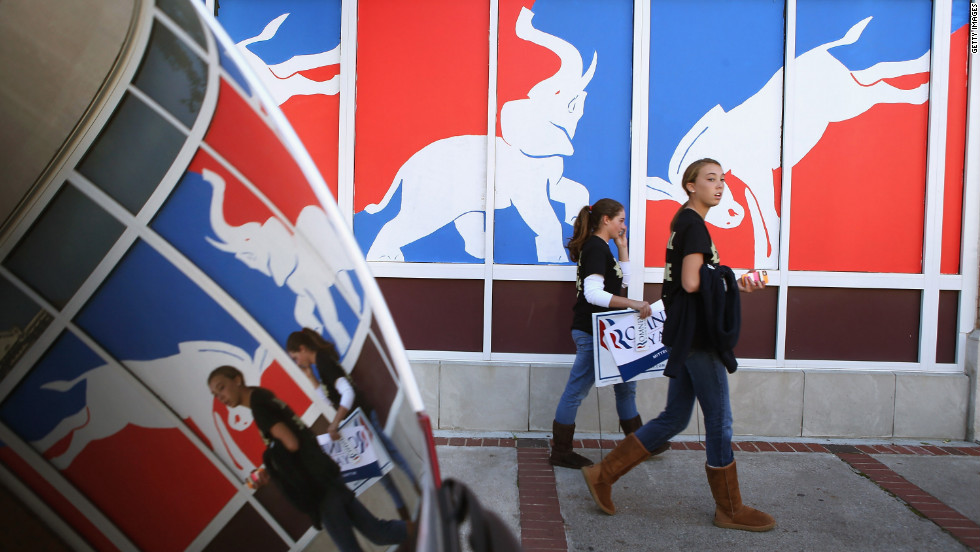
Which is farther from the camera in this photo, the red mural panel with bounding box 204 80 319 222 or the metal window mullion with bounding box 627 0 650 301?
the metal window mullion with bounding box 627 0 650 301

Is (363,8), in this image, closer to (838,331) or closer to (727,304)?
(727,304)

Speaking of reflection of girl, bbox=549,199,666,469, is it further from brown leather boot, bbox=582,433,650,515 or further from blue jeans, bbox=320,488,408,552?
blue jeans, bbox=320,488,408,552

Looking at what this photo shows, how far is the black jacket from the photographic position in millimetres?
3510

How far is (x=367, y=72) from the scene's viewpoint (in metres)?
5.39

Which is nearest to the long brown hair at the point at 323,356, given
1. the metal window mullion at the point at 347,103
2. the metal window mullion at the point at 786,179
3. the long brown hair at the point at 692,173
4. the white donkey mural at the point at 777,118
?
the long brown hair at the point at 692,173

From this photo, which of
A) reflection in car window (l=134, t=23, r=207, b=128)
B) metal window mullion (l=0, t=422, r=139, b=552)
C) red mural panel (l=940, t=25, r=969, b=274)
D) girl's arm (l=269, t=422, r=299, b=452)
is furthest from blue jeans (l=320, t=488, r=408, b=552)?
red mural panel (l=940, t=25, r=969, b=274)

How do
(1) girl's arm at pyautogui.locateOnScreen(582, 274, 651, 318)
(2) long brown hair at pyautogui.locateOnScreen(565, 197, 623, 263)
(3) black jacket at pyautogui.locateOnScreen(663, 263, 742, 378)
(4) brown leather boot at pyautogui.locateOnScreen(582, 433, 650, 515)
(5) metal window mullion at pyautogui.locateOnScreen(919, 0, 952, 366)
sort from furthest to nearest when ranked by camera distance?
(5) metal window mullion at pyautogui.locateOnScreen(919, 0, 952, 366) < (2) long brown hair at pyautogui.locateOnScreen(565, 197, 623, 263) < (1) girl's arm at pyautogui.locateOnScreen(582, 274, 651, 318) < (4) brown leather boot at pyautogui.locateOnScreen(582, 433, 650, 515) < (3) black jacket at pyautogui.locateOnScreen(663, 263, 742, 378)

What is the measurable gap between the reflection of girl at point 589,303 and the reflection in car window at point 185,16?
331 centimetres

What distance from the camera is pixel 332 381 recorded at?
124 centimetres

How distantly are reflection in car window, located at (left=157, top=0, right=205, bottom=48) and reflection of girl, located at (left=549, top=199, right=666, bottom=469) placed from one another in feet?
10.9

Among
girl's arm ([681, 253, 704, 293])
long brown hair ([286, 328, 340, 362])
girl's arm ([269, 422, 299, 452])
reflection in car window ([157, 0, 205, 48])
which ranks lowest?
girl's arm ([269, 422, 299, 452])

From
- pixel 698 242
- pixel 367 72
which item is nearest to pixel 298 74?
pixel 367 72

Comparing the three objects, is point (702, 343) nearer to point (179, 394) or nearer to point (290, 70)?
point (179, 394)

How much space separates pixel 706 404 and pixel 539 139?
101 inches
